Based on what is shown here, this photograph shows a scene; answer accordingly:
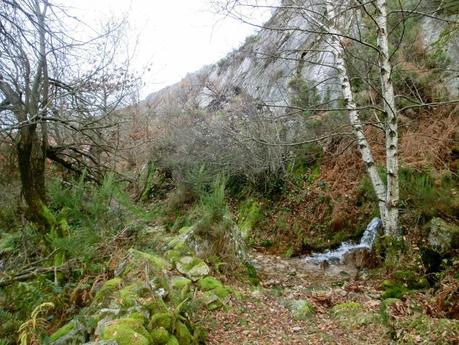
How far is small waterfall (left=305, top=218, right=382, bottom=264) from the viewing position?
6914 millimetres

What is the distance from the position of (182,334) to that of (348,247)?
15.6 ft

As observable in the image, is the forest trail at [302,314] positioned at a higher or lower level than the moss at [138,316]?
lower

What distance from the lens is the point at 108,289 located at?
4.25 metres

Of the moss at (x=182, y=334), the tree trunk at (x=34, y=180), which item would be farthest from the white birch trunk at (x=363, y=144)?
the tree trunk at (x=34, y=180)

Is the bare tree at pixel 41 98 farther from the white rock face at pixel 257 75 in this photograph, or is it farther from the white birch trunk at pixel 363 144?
the white rock face at pixel 257 75

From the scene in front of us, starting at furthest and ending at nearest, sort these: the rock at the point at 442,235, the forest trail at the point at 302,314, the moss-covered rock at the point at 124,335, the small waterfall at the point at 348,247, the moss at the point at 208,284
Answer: the small waterfall at the point at 348,247 → the rock at the point at 442,235 → the moss at the point at 208,284 → the forest trail at the point at 302,314 → the moss-covered rock at the point at 124,335

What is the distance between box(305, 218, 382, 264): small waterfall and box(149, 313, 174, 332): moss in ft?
14.3

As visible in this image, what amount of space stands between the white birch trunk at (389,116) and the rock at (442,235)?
0.55 metres

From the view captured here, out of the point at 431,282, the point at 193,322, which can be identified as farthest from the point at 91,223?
the point at 431,282

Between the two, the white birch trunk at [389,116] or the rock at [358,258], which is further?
the rock at [358,258]

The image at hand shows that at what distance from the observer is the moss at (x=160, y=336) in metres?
3.31

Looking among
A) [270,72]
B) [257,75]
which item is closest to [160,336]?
[270,72]

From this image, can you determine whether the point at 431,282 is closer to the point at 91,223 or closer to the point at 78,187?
the point at 91,223

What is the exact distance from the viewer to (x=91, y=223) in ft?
18.4
